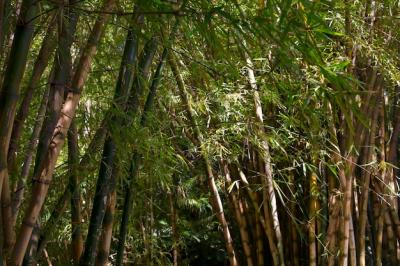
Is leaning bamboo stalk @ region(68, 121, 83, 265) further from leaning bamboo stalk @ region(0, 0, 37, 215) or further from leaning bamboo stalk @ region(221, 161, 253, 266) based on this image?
leaning bamboo stalk @ region(221, 161, 253, 266)

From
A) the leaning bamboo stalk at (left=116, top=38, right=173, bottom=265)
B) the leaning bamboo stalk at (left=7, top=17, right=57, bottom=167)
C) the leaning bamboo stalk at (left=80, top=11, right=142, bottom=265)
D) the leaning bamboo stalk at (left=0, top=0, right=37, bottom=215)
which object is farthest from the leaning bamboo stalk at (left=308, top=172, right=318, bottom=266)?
the leaning bamboo stalk at (left=0, top=0, right=37, bottom=215)

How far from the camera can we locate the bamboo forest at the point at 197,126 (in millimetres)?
1345

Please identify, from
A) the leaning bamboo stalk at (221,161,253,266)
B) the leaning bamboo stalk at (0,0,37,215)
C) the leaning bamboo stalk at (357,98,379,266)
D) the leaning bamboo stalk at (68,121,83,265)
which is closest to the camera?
the leaning bamboo stalk at (0,0,37,215)

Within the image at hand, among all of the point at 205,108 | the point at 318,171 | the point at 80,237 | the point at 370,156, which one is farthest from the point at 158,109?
the point at 370,156

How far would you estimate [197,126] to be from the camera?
280 cm

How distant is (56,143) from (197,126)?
1.35m

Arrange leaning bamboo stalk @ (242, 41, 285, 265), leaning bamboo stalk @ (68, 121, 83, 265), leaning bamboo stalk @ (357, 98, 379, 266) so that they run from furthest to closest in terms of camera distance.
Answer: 1. leaning bamboo stalk @ (357, 98, 379, 266)
2. leaning bamboo stalk @ (242, 41, 285, 265)
3. leaning bamboo stalk @ (68, 121, 83, 265)

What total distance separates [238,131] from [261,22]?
1705 millimetres

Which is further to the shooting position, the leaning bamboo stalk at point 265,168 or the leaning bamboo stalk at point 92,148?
the leaning bamboo stalk at point 265,168

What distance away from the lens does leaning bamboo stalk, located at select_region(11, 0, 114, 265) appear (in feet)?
4.63

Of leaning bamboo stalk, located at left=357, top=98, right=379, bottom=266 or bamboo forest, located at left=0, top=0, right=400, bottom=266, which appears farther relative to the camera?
leaning bamboo stalk, located at left=357, top=98, right=379, bottom=266

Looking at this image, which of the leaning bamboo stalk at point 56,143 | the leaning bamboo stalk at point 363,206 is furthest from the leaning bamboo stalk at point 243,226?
the leaning bamboo stalk at point 56,143

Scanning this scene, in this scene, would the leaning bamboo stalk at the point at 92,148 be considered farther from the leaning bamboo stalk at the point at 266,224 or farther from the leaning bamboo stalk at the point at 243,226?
the leaning bamboo stalk at the point at 243,226

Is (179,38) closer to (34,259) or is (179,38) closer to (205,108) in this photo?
(205,108)
